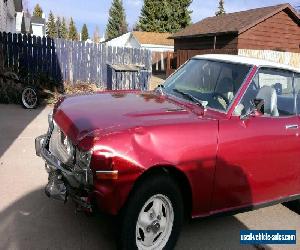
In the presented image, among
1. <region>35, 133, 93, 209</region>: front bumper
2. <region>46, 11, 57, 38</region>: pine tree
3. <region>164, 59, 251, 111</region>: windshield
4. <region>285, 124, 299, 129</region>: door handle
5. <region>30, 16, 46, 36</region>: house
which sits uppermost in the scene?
<region>46, 11, 57, 38</region>: pine tree

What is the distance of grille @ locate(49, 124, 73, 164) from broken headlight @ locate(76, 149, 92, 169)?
0.65 feet

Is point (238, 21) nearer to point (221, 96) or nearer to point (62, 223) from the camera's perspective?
point (221, 96)

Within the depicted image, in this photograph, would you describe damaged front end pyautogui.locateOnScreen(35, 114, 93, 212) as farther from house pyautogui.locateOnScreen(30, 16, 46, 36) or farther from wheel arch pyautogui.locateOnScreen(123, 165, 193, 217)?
house pyautogui.locateOnScreen(30, 16, 46, 36)

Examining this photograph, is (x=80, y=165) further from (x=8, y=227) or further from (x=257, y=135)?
(x=257, y=135)

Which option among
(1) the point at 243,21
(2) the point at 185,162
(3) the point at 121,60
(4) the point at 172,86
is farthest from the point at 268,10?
(2) the point at 185,162

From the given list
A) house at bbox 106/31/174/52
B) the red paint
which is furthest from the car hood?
house at bbox 106/31/174/52

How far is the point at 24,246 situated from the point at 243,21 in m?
23.7

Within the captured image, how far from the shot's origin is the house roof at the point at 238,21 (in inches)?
974

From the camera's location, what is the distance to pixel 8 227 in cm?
441

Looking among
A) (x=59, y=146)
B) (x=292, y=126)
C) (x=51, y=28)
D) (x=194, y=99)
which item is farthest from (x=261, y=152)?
(x=51, y=28)

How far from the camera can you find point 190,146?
3.88 m

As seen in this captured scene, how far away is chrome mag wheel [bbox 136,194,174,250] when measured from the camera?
3.81 m

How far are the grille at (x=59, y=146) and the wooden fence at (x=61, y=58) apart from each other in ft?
34.3

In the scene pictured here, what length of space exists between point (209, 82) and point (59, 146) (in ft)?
6.09
